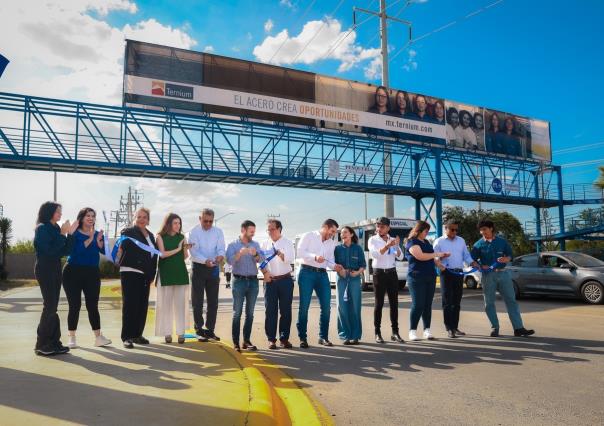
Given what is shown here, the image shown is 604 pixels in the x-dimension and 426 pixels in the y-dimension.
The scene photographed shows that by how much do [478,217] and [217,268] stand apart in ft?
109

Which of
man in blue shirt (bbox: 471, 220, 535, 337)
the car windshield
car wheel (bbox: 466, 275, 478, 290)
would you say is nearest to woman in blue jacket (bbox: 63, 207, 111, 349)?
man in blue shirt (bbox: 471, 220, 535, 337)

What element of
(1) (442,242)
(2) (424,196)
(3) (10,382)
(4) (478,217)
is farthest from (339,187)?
(3) (10,382)

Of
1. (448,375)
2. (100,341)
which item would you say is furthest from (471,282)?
(100,341)

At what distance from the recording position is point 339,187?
1072 inches

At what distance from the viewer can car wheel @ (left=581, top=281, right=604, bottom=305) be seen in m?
14.2

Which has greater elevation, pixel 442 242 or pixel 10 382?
pixel 442 242

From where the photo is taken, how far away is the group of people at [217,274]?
6.80m

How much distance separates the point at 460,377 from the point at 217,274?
3882mm

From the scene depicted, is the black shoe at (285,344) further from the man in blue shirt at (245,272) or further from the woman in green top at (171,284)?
the woman in green top at (171,284)

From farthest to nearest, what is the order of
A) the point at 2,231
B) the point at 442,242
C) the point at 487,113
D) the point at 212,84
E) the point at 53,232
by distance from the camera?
the point at 2,231, the point at 487,113, the point at 212,84, the point at 442,242, the point at 53,232

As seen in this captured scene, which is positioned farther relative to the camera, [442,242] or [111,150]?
[111,150]

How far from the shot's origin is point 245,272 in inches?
290

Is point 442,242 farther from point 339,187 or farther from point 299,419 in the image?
point 339,187

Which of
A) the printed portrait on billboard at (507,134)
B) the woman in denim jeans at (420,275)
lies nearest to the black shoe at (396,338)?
the woman in denim jeans at (420,275)
